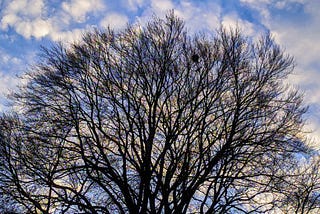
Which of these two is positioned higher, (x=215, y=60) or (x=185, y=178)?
(x=215, y=60)

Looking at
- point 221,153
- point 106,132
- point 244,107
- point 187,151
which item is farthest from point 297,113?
point 106,132

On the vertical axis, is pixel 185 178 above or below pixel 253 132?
below

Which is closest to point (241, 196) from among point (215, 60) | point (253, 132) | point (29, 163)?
point (253, 132)

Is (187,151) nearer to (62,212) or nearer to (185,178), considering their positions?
(185,178)

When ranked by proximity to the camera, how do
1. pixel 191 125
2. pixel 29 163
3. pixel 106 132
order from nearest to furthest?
1. pixel 29 163
2. pixel 191 125
3. pixel 106 132

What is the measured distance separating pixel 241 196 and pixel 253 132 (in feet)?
7.05

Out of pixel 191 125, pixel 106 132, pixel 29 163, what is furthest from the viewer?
pixel 106 132

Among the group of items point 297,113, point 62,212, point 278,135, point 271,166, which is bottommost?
point 62,212

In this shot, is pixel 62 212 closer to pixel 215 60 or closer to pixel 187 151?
pixel 187 151

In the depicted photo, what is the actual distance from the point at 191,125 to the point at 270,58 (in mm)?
3550

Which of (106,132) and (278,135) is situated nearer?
(278,135)

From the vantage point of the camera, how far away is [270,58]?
1141 centimetres

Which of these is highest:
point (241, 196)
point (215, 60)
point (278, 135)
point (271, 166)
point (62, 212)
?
point (215, 60)

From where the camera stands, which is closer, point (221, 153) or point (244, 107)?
point (221, 153)
